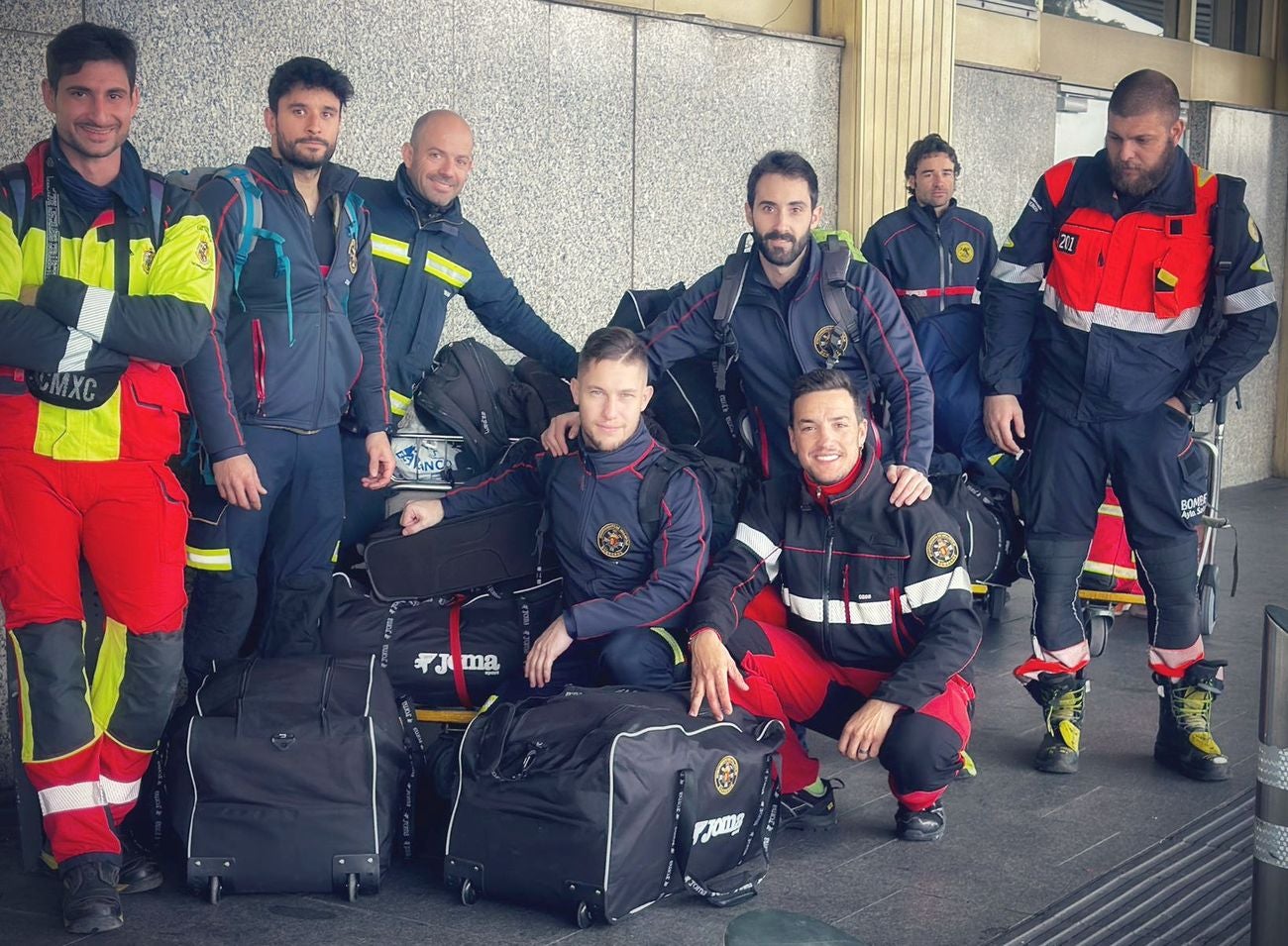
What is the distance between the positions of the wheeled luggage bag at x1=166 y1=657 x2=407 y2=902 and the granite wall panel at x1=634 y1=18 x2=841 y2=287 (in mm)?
3488

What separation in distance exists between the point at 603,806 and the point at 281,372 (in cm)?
157

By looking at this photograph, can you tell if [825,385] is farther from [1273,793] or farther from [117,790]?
[117,790]

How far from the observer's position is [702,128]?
686 cm

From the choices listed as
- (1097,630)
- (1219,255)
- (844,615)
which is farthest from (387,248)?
(1097,630)

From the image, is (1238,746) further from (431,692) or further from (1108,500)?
(431,692)

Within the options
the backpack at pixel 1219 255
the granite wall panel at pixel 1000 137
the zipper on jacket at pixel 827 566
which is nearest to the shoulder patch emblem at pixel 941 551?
the zipper on jacket at pixel 827 566

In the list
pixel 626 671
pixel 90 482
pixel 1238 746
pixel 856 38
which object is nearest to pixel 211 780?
pixel 90 482

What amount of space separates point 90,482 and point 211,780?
0.78m

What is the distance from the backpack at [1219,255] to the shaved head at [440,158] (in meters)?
2.33

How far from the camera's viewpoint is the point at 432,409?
15.7 feet

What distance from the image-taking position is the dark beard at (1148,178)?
4.36 meters

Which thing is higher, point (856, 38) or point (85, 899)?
point (856, 38)

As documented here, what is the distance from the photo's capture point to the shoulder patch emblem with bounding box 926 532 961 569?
4055mm

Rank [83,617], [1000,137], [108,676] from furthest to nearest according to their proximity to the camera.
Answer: [1000,137] → [108,676] → [83,617]
